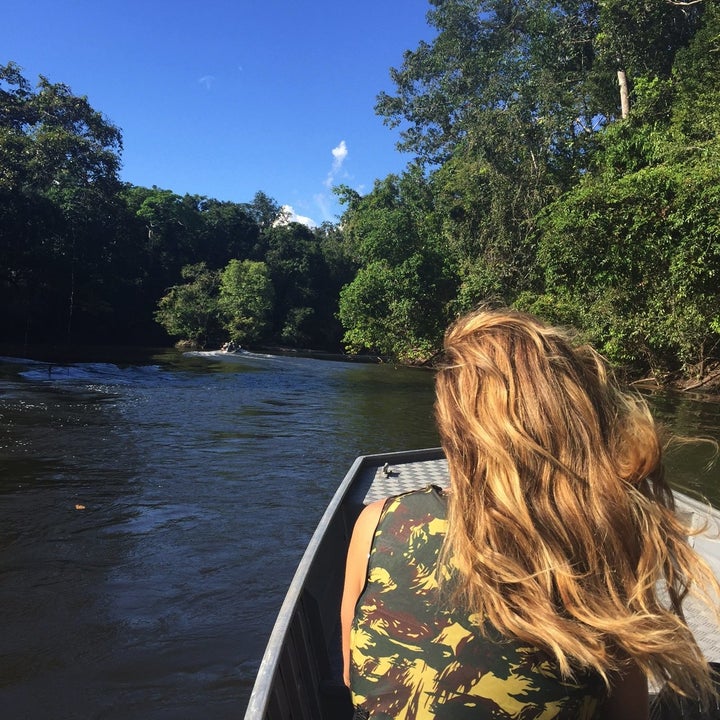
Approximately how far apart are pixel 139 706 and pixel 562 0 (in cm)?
2874

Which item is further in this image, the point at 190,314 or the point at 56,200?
the point at 190,314

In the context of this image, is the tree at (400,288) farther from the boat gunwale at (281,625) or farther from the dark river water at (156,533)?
the boat gunwale at (281,625)

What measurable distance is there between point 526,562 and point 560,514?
0.11 m

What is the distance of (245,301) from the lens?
161ft

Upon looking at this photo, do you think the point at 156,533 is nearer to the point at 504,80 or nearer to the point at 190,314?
the point at 504,80

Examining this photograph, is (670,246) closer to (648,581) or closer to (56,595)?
(56,595)

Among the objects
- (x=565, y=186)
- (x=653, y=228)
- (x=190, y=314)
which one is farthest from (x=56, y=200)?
(x=653, y=228)

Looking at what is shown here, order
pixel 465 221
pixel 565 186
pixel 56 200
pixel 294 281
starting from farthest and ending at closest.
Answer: pixel 294 281
pixel 56 200
pixel 465 221
pixel 565 186

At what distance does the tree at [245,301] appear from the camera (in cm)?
4769

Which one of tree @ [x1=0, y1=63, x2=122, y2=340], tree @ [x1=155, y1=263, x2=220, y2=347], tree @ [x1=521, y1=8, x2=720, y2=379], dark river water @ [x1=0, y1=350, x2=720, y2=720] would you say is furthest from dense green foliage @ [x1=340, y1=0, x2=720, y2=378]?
tree @ [x1=0, y1=63, x2=122, y2=340]

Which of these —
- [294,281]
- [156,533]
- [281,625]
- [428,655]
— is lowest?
[156,533]

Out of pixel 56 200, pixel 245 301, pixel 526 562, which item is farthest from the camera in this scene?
pixel 245 301

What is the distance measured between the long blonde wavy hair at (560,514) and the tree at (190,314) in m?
45.9

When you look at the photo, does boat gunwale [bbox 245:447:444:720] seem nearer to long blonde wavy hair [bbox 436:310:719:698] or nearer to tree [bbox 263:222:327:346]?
long blonde wavy hair [bbox 436:310:719:698]
